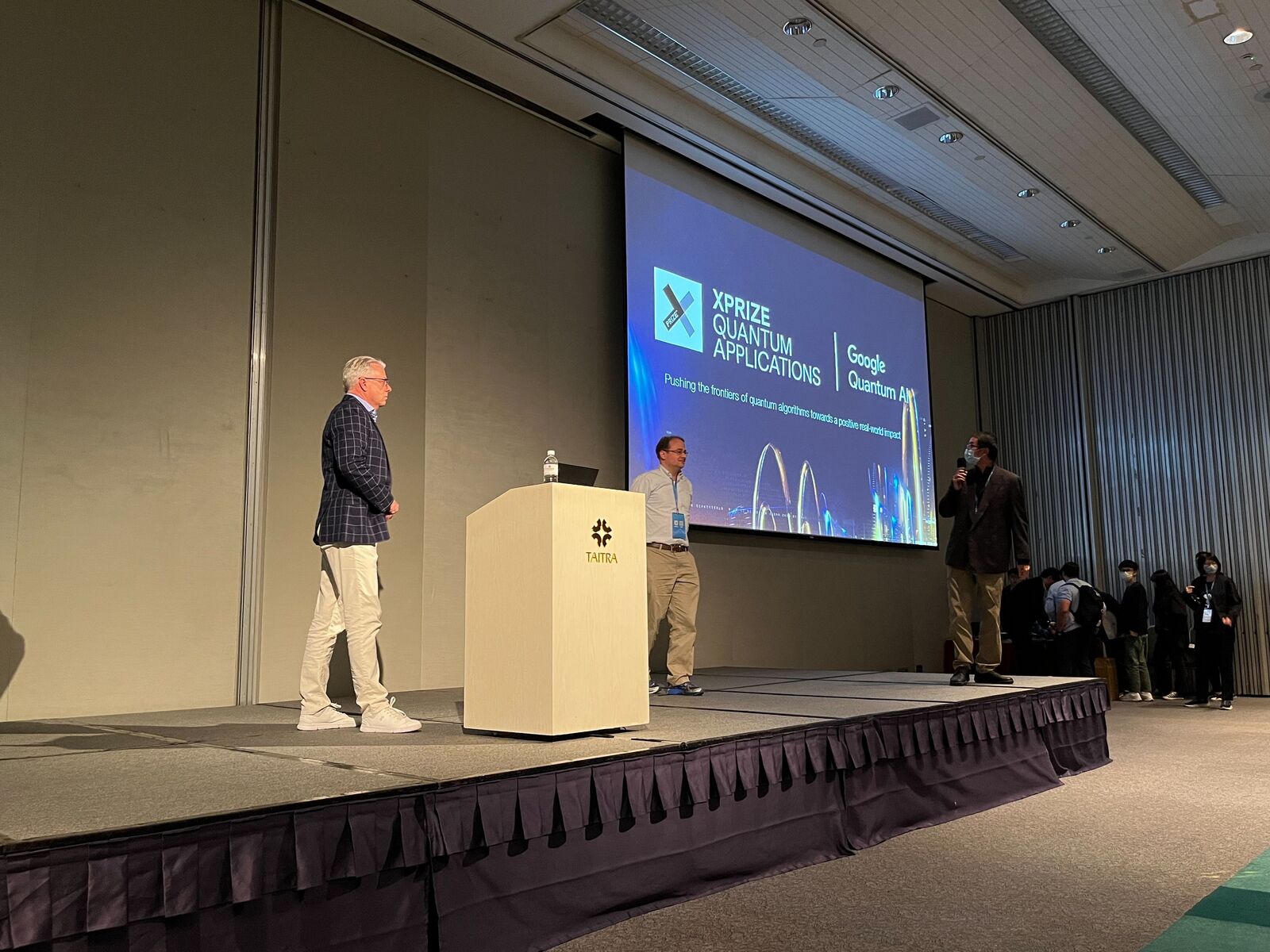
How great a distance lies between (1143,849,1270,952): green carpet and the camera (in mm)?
2359

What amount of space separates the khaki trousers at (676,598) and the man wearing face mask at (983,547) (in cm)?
138

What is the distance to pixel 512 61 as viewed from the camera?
6.28 m

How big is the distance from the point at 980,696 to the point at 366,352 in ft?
12.3

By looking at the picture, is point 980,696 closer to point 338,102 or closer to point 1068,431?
Result: point 338,102

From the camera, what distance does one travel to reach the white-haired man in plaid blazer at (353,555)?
139 inches

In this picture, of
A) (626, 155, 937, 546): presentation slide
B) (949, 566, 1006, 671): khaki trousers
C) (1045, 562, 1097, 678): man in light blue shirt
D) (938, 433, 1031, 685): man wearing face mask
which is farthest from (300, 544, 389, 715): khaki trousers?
(1045, 562, 1097, 678): man in light blue shirt

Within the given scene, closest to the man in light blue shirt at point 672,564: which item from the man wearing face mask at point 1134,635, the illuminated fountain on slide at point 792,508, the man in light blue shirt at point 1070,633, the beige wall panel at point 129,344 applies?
the beige wall panel at point 129,344

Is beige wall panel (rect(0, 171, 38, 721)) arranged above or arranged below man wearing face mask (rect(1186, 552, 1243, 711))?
above

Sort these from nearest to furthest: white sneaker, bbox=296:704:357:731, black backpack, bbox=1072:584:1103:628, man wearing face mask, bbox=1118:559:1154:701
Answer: white sneaker, bbox=296:704:357:731 → black backpack, bbox=1072:584:1103:628 → man wearing face mask, bbox=1118:559:1154:701

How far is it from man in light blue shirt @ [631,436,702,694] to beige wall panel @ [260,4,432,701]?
157 centimetres

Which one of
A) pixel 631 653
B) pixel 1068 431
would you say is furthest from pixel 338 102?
pixel 1068 431

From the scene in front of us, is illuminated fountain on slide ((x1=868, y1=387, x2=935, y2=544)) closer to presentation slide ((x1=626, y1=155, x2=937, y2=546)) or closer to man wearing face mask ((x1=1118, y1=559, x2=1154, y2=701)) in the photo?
presentation slide ((x1=626, y1=155, x2=937, y2=546))

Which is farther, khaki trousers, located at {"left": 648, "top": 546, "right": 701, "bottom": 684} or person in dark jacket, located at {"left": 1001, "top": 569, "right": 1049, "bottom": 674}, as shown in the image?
person in dark jacket, located at {"left": 1001, "top": 569, "right": 1049, "bottom": 674}

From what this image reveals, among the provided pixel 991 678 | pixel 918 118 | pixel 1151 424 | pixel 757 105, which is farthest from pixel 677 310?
pixel 1151 424
